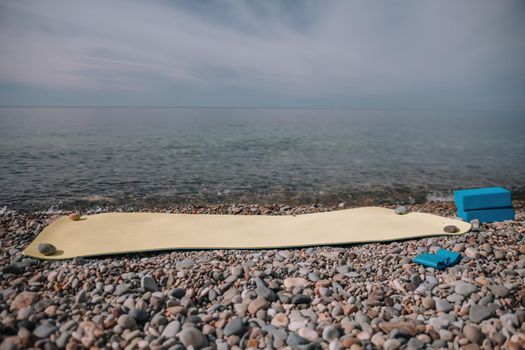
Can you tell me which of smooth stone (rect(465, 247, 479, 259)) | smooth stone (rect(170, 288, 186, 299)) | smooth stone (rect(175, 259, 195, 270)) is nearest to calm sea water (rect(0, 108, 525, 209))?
smooth stone (rect(175, 259, 195, 270))

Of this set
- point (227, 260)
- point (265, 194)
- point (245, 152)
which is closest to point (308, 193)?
point (265, 194)

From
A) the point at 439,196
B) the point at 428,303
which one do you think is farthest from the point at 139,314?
the point at 439,196

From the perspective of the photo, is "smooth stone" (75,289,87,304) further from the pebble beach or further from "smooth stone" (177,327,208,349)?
"smooth stone" (177,327,208,349)

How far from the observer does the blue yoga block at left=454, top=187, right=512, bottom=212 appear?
7.05 m

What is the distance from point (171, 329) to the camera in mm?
3520

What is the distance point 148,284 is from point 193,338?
1.31 m

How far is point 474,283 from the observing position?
447 cm

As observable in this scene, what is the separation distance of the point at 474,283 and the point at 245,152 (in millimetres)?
17757

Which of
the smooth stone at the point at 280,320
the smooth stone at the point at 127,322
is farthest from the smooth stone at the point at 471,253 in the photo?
the smooth stone at the point at 127,322

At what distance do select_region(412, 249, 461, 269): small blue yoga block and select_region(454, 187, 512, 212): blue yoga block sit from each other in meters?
2.25

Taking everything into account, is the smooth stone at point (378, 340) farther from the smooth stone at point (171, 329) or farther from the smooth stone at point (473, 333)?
the smooth stone at point (171, 329)

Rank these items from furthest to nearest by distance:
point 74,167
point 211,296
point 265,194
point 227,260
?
point 74,167, point 265,194, point 227,260, point 211,296

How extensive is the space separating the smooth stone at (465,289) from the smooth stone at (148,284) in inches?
154

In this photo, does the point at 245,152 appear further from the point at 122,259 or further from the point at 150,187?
the point at 122,259
